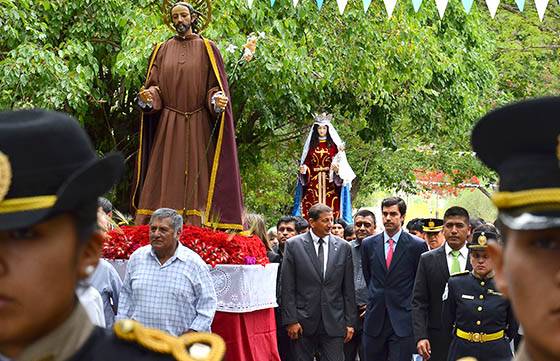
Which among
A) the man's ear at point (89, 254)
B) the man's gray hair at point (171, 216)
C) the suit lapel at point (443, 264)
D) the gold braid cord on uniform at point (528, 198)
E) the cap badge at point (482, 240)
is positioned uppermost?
the gold braid cord on uniform at point (528, 198)

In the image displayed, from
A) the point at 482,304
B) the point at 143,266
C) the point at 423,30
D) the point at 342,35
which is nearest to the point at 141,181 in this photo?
the point at 143,266

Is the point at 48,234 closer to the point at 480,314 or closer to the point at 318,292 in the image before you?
the point at 480,314

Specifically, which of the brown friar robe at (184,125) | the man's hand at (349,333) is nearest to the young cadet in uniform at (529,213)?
the brown friar robe at (184,125)

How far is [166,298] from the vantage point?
9555mm

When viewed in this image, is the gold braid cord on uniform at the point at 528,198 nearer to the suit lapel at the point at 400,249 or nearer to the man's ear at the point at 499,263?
the man's ear at the point at 499,263

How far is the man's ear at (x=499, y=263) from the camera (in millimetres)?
2777

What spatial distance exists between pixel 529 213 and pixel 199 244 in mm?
8558

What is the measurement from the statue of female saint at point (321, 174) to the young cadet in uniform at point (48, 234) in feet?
54.8

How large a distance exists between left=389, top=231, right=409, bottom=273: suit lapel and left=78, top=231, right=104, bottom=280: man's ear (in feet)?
33.9

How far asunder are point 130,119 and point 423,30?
5.07 m

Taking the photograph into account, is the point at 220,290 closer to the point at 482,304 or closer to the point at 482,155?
the point at 482,304

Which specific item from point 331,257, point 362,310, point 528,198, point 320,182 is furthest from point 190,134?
point 528,198

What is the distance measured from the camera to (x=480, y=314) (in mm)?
10094

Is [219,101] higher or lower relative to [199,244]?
higher
